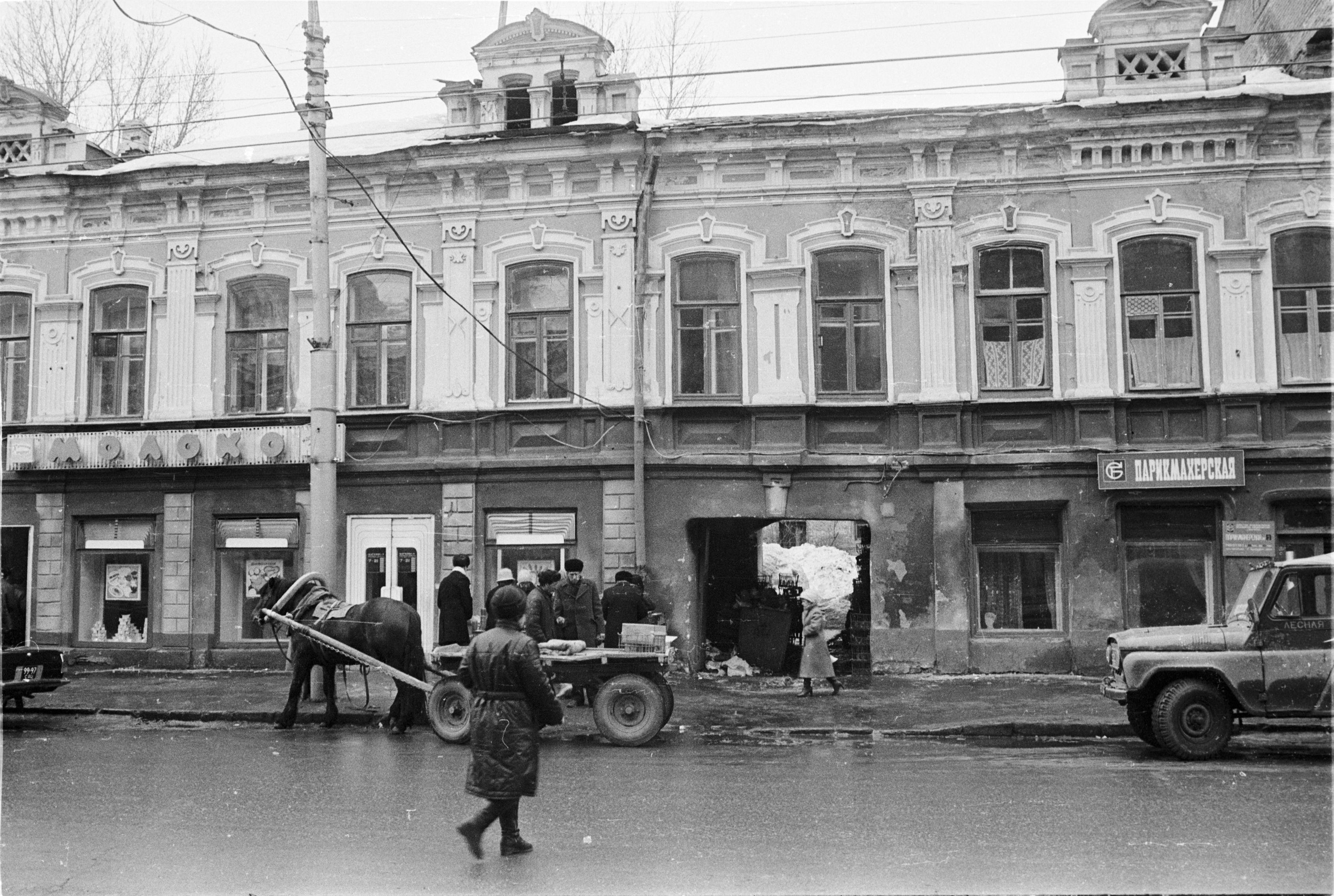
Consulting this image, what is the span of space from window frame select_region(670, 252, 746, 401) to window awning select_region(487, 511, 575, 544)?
250cm

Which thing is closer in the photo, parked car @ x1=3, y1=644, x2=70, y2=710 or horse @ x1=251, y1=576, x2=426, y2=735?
horse @ x1=251, y1=576, x2=426, y2=735

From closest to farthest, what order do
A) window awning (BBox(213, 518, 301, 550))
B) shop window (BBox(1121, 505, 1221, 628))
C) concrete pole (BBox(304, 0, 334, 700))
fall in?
concrete pole (BBox(304, 0, 334, 700)) → shop window (BBox(1121, 505, 1221, 628)) → window awning (BBox(213, 518, 301, 550))

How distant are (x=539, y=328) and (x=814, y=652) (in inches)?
263

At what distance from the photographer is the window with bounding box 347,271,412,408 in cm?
1816

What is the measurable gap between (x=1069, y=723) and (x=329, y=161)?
13604 mm

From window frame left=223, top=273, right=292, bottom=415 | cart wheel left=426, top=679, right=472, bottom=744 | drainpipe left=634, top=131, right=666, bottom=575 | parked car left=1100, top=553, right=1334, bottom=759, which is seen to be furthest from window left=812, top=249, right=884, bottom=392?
window frame left=223, top=273, right=292, bottom=415

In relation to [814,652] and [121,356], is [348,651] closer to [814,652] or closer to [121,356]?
[814,652]

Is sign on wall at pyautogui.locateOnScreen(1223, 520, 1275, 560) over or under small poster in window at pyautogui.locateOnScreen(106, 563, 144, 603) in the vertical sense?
over

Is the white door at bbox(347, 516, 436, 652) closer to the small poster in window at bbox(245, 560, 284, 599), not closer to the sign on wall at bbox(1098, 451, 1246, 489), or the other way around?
the small poster in window at bbox(245, 560, 284, 599)

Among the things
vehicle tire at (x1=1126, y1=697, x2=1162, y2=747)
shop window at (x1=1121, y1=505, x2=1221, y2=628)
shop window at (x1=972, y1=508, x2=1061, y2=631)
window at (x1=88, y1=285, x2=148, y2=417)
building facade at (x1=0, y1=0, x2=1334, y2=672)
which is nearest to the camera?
vehicle tire at (x1=1126, y1=697, x2=1162, y2=747)

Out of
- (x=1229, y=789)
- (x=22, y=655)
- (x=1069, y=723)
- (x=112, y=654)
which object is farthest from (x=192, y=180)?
(x=1229, y=789)

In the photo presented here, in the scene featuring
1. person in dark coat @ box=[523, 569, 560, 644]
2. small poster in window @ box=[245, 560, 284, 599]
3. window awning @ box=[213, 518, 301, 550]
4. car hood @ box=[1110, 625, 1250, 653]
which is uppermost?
window awning @ box=[213, 518, 301, 550]

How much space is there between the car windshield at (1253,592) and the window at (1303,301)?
645 cm

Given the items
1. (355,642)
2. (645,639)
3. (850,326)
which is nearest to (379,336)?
(355,642)
